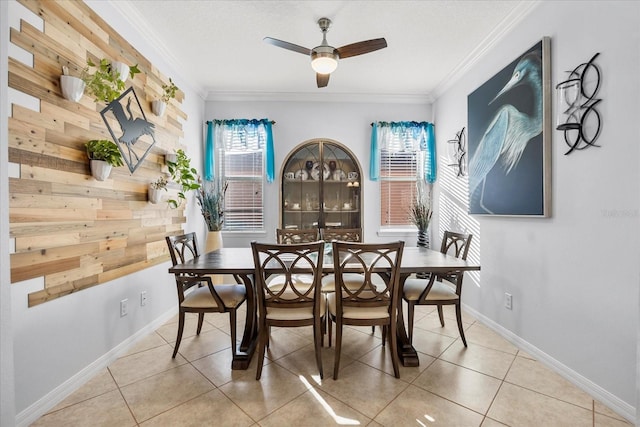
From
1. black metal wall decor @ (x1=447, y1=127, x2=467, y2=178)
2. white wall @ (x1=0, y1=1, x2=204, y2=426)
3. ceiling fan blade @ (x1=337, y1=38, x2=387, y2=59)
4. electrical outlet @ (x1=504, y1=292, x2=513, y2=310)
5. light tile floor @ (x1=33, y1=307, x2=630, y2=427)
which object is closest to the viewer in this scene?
white wall @ (x1=0, y1=1, x2=204, y2=426)

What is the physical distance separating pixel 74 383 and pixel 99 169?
1.41 metres

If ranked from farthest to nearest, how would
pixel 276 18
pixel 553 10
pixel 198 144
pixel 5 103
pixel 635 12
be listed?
1. pixel 198 144
2. pixel 276 18
3. pixel 553 10
4. pixel 635 12
5. pixel 5 103

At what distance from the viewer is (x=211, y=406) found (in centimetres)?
172

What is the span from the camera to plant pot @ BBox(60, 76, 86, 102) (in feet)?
5.78

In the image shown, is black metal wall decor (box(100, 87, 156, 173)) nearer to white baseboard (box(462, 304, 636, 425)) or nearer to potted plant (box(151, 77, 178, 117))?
potted plant (box(151, 77, 178, 117))

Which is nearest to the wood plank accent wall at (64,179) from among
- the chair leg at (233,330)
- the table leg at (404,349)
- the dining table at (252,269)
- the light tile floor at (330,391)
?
the dining table at (252,269)

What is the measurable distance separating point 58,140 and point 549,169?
10.9 feet

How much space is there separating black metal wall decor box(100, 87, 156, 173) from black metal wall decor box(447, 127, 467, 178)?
10.7ft

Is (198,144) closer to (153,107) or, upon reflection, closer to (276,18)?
(153,107)

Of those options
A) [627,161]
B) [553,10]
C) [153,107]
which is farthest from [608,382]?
[153,107]

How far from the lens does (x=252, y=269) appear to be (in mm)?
2037

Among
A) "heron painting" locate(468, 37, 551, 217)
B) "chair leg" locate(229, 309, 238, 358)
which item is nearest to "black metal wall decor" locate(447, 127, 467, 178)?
"heron painting" locate(468, 37, 551, 217)

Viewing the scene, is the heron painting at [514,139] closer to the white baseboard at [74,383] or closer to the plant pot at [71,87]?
the plant pot at [71,87]

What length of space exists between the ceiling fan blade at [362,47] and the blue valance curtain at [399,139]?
6.02ft
